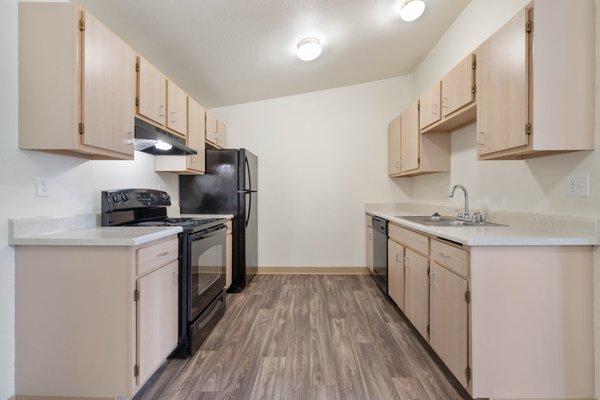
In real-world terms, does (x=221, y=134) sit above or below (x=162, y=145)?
above

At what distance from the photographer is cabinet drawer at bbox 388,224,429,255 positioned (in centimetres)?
213

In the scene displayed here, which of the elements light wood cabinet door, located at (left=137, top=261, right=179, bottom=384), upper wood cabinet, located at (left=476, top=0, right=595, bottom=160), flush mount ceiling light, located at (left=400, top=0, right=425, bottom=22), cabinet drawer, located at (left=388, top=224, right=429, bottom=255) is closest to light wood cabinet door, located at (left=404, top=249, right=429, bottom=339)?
cabinet drawer, located at (left=388, top=224, right=429, bottom=255)

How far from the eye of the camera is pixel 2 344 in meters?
1.49

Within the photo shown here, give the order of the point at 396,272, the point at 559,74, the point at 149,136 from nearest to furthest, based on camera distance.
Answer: the point at 559,74 → the point at 149,136 → the point at 396,272

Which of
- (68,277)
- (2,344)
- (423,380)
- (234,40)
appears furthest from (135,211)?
(423,380)

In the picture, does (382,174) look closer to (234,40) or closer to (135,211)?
(234,40)

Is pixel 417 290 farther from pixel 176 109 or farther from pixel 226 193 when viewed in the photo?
pixel 176 109

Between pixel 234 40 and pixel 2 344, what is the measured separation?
2.56 metres

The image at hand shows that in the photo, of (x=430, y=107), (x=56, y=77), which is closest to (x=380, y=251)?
(x=430, y=107)

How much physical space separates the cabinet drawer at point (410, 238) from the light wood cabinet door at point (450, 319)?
0.58 feet

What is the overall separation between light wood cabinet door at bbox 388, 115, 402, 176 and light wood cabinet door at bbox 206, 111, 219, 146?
2.23 m

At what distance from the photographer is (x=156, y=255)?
1.77 metres

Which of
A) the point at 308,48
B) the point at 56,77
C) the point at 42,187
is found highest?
the point at 308,48

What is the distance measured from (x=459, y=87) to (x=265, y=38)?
167 centimetres
